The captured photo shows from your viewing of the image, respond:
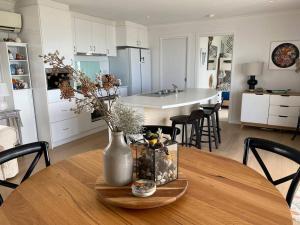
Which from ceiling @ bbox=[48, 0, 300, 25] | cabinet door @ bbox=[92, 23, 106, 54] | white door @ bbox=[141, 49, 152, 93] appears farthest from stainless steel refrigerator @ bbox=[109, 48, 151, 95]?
ceiling @ bbox=[48, 0, 300, 25]

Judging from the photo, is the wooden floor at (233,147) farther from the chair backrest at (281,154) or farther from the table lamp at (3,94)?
the chair backrest at (281,154)

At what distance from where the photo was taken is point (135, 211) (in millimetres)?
979

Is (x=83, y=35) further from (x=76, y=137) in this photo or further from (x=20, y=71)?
(x=76, y=137)

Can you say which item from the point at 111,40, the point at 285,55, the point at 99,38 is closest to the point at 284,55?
the point at 285,55

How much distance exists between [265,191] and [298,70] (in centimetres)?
454

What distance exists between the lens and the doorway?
21.8 feet

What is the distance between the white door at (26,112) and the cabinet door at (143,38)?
3082 mm

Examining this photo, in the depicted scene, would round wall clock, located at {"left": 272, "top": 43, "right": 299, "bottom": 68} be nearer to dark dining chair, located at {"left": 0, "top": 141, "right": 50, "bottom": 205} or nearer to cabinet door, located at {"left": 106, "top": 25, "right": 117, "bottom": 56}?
cabinet door, located at {"left": 106, "top": 25, "right": 117, "bottom": 56}

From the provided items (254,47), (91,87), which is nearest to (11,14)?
(91,87)

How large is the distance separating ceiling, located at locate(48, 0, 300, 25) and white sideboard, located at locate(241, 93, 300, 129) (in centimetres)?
167

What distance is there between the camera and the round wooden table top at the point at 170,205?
36.2 inches

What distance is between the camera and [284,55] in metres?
4.85

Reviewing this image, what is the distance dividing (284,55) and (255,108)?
125cm

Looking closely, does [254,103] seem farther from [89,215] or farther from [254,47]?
[89,215]
